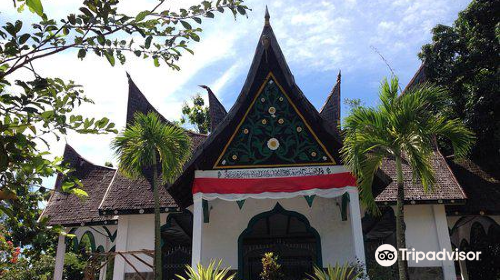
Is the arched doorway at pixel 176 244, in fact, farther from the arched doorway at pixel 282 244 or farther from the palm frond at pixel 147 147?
the palm frond at pixel 147 147

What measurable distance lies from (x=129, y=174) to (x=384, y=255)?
617cm

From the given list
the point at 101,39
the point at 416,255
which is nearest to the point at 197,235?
the point at 101,39

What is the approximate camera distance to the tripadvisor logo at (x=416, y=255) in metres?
9.76

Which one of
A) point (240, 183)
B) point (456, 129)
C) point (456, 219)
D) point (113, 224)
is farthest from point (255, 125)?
point (456, 219)

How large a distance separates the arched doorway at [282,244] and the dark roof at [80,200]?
3.97m

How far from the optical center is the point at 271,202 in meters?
11.2

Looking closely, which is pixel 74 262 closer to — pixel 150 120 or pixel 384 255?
pixel 150 120

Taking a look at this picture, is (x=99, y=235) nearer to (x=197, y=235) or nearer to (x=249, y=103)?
(x=197, y=235)

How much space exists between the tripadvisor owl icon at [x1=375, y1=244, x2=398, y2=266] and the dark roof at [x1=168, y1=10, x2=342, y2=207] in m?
2.62

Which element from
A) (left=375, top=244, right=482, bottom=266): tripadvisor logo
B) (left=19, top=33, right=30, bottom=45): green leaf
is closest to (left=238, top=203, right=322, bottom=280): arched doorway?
(left=375, top=244, right=482, bottom=266): tripadvisor logo

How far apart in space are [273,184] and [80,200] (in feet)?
16.3

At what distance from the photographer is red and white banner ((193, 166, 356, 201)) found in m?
8.73

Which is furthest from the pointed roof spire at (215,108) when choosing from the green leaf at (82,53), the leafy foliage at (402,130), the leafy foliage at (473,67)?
the green leaf at (82,53)

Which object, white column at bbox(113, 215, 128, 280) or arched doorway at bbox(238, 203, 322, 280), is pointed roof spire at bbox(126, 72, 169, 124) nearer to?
white column at bbox(113, 215, 128, 280)
